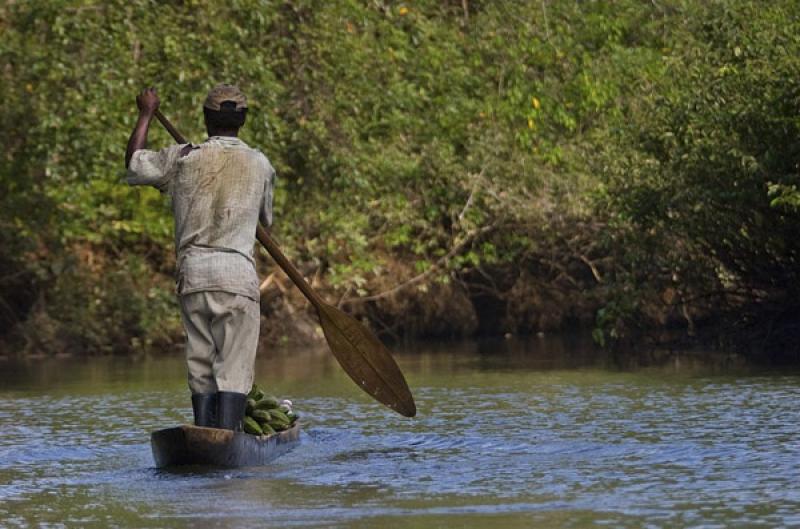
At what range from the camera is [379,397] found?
39.6 ft

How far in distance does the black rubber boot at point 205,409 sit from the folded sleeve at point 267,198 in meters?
1.03

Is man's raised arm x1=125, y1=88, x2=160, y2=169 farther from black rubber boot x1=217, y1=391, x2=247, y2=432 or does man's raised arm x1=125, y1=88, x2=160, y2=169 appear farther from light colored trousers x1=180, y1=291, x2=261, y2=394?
black rubber boot x1=217, y1=391, x2=247, y2=432

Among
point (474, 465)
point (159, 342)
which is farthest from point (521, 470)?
point (159, 342)

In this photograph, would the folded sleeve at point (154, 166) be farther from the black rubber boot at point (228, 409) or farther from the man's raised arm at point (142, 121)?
the black rubber boot at point (228, 409)

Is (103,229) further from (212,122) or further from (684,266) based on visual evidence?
(212,122)

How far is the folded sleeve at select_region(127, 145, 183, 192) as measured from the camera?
34.4 ft

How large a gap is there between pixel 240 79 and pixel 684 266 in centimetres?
685

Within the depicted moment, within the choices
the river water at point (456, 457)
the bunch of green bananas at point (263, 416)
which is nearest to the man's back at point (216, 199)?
the bunch of green bananas at point (263, 416)

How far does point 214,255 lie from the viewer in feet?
34.3

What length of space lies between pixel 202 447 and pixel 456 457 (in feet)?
4.99

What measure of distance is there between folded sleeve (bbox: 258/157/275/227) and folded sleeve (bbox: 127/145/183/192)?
0.52 meters

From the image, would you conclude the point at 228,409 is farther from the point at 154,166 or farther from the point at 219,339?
the point at 154,166

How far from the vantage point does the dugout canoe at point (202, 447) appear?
1004 cm

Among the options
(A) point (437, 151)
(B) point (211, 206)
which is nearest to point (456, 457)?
(B) point (211, 206)
